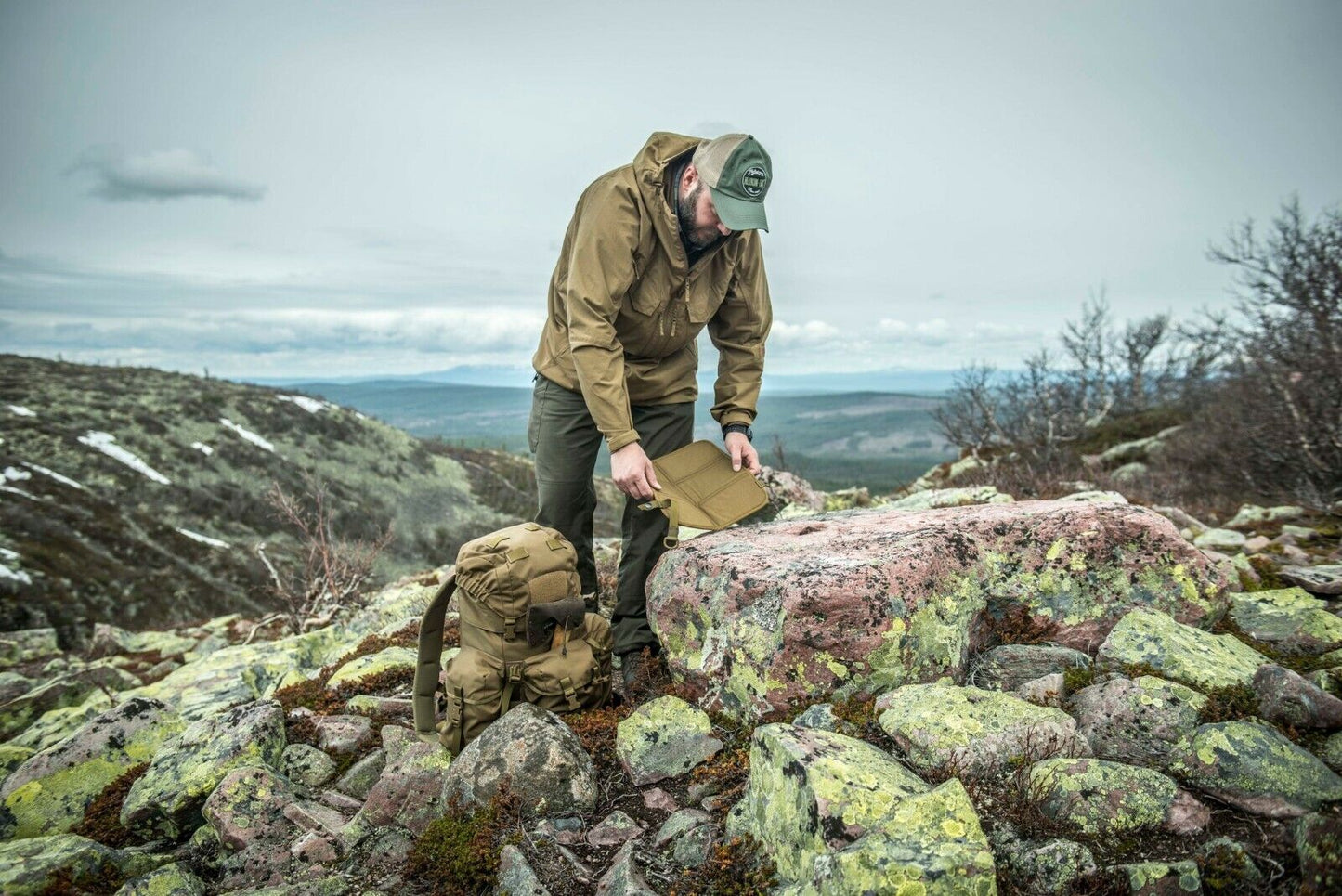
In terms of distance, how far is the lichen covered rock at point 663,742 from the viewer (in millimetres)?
3650

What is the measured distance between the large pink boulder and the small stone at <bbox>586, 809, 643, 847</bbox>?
831 mm

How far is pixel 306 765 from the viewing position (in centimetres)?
427

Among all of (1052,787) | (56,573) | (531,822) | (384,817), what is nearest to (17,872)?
(384,817)

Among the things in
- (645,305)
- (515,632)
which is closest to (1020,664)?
(515,632)

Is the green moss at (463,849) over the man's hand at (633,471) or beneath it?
beneath

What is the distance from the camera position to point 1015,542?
4465 millimetres

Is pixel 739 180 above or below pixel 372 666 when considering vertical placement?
above

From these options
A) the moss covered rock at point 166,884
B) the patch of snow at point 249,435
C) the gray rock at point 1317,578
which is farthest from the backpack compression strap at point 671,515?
the patch of snow at point 249,435

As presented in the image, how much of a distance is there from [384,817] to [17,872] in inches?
62.8

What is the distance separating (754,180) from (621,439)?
1.69m

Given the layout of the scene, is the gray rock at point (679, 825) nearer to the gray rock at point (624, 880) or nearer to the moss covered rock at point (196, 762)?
the gray rock at point (624, 880)

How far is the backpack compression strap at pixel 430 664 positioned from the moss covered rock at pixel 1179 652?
3.85 m

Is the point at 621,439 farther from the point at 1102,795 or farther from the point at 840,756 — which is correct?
the point at 1102,795

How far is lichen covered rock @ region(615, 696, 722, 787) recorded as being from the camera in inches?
144
